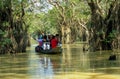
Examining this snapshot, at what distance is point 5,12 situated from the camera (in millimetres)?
27062

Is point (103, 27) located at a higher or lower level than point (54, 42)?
higher

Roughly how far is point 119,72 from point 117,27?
14.0 metres

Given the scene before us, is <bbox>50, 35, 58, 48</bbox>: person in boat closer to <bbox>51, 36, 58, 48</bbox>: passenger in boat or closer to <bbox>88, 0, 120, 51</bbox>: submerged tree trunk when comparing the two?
<bbox>51, 36, 58, 48</bbox>: passenger in boat

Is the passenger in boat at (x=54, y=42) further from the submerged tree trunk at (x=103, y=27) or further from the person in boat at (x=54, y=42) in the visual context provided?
the submerged tree trunk at (x=103, y=27)

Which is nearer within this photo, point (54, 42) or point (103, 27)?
point (54, 42)

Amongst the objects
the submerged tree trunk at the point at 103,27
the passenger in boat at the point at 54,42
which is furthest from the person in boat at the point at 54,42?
the submerged tree trunk at the point at 103,27

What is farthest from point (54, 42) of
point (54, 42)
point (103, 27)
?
point (103, 27)

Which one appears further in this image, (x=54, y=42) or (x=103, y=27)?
(x=103, y=27)

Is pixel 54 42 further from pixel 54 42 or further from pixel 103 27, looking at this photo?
pixel 103 27

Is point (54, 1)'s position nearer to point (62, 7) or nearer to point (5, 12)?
point (62, 7)

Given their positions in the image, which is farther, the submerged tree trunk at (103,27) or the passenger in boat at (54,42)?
the submerged tree trunk at (103,27)

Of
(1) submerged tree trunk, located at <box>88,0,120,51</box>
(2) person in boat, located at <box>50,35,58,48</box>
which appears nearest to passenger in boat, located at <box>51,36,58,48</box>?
(2) person in boat, located at <box>50,35,58,48</box>

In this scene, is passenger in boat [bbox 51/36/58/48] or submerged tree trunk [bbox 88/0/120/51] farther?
submerged tree trunk [bbox 88/0/120/51]

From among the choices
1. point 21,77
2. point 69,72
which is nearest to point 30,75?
point 21,77
